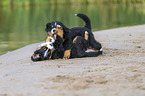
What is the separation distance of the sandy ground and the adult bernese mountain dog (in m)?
0.21

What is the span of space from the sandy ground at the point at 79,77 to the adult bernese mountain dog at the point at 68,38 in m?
0.21

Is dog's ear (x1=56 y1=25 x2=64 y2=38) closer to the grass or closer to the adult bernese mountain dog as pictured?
the adult bernese mountain dog

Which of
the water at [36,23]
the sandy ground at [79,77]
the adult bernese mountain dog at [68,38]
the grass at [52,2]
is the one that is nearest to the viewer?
the sandy ground at [79,77]

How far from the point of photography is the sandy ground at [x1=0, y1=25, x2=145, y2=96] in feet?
10.6

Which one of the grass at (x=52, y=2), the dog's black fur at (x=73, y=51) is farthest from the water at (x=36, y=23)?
the grass at (x=52, y=2)

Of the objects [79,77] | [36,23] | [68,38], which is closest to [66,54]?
[68,38]

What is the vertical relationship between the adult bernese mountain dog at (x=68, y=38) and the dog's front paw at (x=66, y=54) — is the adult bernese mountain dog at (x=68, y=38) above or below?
above

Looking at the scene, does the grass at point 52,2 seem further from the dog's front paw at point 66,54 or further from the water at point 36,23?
the dog's front paw at point 66,54

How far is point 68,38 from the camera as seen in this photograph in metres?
5.19

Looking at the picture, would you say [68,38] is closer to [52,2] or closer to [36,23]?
[36,23]

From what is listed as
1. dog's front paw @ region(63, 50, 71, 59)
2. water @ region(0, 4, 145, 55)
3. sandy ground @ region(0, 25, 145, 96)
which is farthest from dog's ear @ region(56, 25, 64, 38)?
water @ region(0, 4, 145, 55)

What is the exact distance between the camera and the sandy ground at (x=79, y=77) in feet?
10.6

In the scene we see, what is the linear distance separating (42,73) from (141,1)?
55.0m

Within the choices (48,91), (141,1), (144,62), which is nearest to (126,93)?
(48,91)
